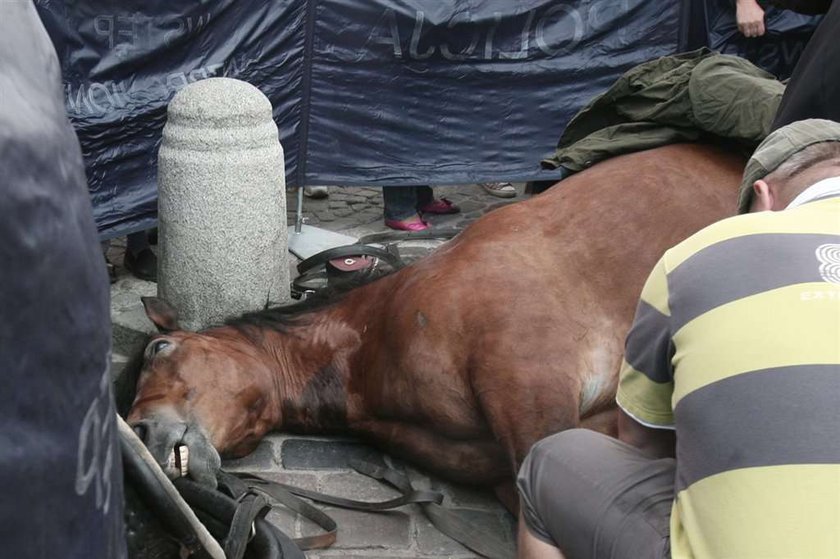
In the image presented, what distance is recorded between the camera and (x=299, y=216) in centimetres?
686

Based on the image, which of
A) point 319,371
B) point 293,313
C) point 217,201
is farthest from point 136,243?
point 319,371

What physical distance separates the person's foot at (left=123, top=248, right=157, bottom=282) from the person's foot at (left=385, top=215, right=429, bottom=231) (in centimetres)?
166

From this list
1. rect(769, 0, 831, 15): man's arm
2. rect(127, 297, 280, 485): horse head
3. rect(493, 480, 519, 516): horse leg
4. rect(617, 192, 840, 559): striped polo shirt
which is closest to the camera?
rect(617, 192, 840, 559): striped polo shirt

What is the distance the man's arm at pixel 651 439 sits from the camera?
8.11ft

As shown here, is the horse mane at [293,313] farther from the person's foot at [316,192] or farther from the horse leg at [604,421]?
the person's foot at [316,192]

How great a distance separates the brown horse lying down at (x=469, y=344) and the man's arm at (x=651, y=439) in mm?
1231

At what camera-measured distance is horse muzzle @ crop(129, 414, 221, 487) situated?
Answer: 3.77m

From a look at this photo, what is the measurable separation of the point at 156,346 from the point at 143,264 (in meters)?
2.19

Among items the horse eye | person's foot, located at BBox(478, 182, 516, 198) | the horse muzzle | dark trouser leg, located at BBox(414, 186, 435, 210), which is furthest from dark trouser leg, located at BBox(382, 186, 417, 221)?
the horse muzzle

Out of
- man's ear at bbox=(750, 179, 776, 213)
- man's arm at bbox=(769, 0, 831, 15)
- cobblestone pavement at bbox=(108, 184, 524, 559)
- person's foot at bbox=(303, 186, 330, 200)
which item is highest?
man's ear at bbox=(750, 179, 776, 213)

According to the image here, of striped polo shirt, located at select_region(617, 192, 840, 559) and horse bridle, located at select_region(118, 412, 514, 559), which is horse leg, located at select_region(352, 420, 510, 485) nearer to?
horse bridle, located at select_region(118, 412, 514, 559)

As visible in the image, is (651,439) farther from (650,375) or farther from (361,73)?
(361,73)

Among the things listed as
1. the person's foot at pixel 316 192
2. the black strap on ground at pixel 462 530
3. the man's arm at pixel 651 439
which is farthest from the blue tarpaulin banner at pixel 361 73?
the man's arm at pixel 651 439

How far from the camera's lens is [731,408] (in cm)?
197
